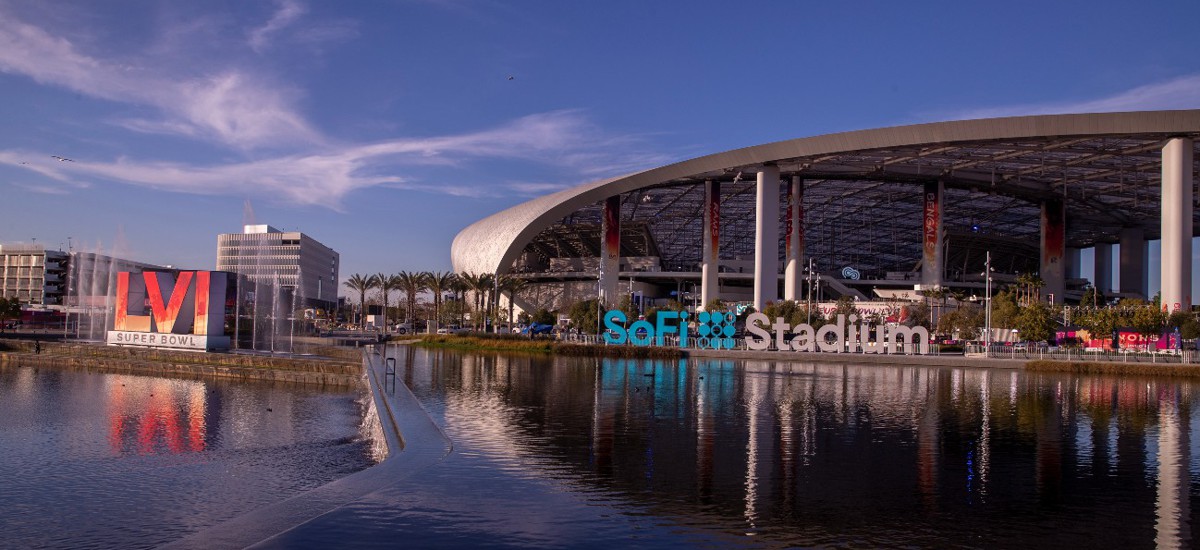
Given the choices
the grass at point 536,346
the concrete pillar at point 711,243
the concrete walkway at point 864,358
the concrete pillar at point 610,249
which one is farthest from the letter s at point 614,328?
the concrete pillar at point 610,249

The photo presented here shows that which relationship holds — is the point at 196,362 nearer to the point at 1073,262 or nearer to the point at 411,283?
the point at 411,283

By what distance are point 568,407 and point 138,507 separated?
11.7 metres

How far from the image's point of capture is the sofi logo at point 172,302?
41188 mm

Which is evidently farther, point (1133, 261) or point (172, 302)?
point (1133, 261)

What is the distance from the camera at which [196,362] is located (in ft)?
119

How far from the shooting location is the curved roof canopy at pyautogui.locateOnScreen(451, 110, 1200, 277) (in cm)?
5534

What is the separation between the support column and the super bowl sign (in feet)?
211

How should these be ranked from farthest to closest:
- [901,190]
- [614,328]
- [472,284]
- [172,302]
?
[901,190] → [472,284] → [614,328] → [172,302]

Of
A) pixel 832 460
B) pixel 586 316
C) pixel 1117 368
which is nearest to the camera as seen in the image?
pixel 832 460

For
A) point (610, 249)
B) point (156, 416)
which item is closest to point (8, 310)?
point (610, 249)

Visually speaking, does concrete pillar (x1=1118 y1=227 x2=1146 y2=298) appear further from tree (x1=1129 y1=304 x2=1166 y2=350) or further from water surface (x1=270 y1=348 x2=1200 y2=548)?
water surface (x1=270 y1=348 x2=1200 y2=548)

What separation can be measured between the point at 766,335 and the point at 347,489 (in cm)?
4231

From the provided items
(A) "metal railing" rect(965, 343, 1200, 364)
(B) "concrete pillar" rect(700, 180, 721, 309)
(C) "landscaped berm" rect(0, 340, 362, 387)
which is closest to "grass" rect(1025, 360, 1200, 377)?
(A) "metal railing" rect(965, 343, 1200, 364)

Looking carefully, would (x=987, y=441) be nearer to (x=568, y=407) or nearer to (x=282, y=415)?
(x=568, y=407)
